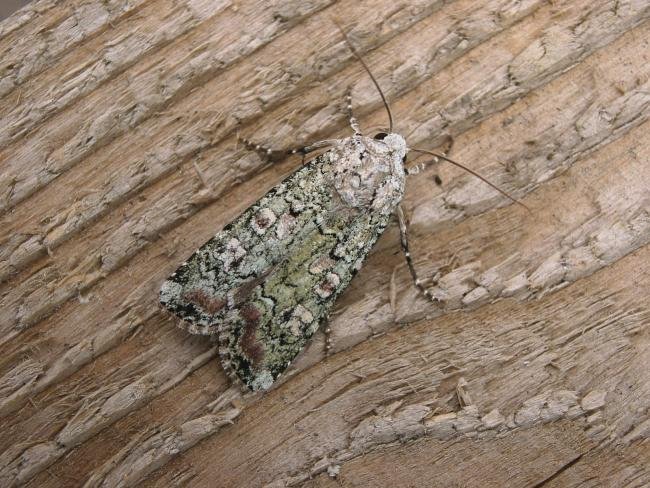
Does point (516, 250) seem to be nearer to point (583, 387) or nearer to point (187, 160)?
point (583, 387)

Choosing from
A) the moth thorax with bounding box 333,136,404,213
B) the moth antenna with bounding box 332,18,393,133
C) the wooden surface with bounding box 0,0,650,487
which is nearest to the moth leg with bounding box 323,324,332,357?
the wooden surface with bounding box 0,0,650,487

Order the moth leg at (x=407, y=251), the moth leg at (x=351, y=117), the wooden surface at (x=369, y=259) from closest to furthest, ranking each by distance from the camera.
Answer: the wooden surface at (x=369, y=259), the moth leg at (x=407, y=251), the moth leg at (x=351, y=117)

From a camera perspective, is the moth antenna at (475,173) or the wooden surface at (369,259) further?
the moth antenna at (475,173)

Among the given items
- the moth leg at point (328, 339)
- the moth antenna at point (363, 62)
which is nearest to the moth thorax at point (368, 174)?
the moth antenna at point (363, 62)

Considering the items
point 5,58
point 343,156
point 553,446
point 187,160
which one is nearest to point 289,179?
point 343,156

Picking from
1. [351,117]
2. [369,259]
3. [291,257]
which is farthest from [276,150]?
[369,259]

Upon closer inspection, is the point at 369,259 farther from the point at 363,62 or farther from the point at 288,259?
the point at 363,62

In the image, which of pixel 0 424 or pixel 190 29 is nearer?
pixel 0 424

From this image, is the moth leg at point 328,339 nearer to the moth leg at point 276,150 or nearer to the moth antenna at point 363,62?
the moth leg at point 276,150
